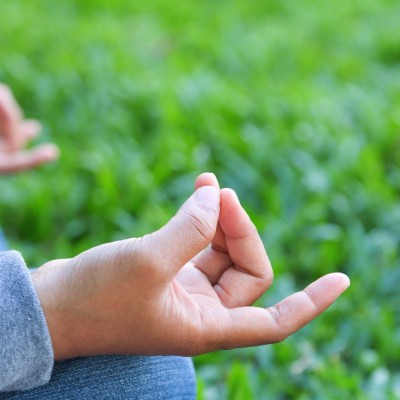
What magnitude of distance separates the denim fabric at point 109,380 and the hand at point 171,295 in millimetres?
38

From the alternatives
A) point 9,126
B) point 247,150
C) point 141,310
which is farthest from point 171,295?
point 247,150

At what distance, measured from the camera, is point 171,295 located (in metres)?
0.92

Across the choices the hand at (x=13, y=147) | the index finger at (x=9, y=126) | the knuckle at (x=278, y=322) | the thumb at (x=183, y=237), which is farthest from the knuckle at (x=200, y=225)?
the index finger at (x=9, y=126)

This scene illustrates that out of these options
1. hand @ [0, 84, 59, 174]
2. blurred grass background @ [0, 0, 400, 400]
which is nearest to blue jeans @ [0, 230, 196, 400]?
blurred grass background @ [0, 0, 400, 400]

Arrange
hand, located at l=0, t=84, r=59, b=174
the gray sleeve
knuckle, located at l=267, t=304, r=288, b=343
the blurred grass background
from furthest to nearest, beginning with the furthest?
1. hand, located at l=0, t=84, r=59, b=174
2. the blurred grass background
3. knuckle, located at l=267, t=304, r=288, b=343
4. the gray sleeve

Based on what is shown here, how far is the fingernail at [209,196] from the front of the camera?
94 cm

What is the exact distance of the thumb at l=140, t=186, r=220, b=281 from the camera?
0.87 m

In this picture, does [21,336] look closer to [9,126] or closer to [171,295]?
[171,295]

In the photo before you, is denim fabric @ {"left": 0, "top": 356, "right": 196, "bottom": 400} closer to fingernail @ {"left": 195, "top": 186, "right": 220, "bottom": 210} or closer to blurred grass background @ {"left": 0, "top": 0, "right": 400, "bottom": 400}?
fingernail @ {"left": 195, "top": 186, "right": 220, "bottom": 210}

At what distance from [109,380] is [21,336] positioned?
0.54 ft

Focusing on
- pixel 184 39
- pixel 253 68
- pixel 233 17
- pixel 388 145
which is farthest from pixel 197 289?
pixel 233 17

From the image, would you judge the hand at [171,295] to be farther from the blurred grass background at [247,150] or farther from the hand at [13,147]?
the hand at [13,147]

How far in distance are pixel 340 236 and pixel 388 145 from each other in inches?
24.8

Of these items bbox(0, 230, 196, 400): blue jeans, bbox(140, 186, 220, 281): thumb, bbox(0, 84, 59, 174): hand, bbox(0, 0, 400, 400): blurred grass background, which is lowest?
bbox(0, 0, 400, 400): blurred grass background
